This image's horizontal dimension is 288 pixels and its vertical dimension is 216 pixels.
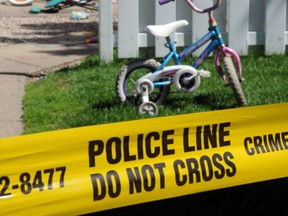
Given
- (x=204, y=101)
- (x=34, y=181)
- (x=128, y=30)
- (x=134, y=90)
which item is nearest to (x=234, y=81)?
(x=204, y=101)

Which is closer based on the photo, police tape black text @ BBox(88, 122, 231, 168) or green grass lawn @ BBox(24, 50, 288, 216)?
police tape black text @ BBox(88, 122, 231, 168)

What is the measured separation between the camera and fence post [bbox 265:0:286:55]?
30.9 ft

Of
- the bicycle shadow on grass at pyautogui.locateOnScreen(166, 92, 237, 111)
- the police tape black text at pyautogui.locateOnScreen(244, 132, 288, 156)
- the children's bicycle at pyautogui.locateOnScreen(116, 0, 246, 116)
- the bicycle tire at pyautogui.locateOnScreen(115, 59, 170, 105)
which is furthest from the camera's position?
the bicycle shadow on grass at pyautogui.locateOnScreen(166, 92, 237, 111)

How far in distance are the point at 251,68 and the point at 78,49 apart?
304 cm

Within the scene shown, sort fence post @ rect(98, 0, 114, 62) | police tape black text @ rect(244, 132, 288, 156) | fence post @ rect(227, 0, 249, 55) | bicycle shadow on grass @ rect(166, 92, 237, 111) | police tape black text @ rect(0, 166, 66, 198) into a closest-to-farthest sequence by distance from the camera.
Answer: police tape black text @ rect(0, 166, 66, 198)
police tape black text @ rect(244, 132, 288, 156)
bicycle shadow on grass @ rect(166, 92, 237, 111)
fence post @ rect(98, 0, 114, 62)
fence post @ rect(227, 0, 249, 55)

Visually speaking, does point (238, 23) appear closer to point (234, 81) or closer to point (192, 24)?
point (192, 24)

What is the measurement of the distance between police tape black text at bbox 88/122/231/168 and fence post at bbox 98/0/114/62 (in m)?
4.28

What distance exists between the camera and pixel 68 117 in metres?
7.12

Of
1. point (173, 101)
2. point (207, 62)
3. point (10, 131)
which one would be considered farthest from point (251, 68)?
point (10, 131)

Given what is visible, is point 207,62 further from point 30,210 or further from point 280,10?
point 30,210

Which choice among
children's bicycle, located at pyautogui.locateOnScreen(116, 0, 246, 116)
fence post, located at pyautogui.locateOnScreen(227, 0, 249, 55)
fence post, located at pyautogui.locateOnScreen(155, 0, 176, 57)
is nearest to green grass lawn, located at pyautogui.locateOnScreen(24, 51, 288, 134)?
children's bicycle, located at pyautogui.locateOnScreen(116, 0, 246, 116)

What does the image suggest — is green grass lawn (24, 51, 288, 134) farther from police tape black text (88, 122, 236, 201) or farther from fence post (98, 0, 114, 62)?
police tape black text (88, 122, 236, 201)

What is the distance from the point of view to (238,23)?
939cm

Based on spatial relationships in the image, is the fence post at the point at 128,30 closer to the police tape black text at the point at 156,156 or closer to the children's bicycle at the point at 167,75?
the children's bicycle at the point at 167,75
